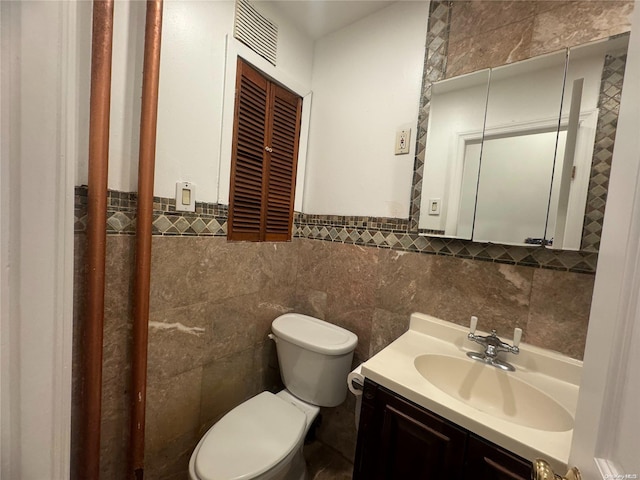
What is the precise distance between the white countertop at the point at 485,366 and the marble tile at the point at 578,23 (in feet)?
3.78

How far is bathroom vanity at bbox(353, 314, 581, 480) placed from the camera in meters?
0.67

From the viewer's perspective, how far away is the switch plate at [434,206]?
1.18 metres

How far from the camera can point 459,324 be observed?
3.72ft

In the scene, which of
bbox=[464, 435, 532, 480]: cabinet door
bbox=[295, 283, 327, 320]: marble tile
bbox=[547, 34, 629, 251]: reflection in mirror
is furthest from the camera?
bbox=[295, 283, 327, 320]: marble tile

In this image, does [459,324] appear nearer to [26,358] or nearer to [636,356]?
[636,356]

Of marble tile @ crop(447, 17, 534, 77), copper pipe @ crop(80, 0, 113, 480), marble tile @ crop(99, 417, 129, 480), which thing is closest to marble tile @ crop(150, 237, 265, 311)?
copper pipe @ crop(80, 0, 113, 480)

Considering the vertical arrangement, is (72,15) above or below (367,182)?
above

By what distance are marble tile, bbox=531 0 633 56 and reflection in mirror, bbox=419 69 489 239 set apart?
0.66 feet

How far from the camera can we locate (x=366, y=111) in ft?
4.53

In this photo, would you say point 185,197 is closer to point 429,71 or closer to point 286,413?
point 286,413

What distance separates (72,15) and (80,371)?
1.00m

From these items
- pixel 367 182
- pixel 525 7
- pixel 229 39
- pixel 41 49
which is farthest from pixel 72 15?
pixel 525 7

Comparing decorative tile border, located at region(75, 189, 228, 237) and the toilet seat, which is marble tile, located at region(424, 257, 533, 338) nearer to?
the toilet seat

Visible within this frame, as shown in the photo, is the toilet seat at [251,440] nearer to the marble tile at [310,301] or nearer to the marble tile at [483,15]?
the marble tile at [310,301]
